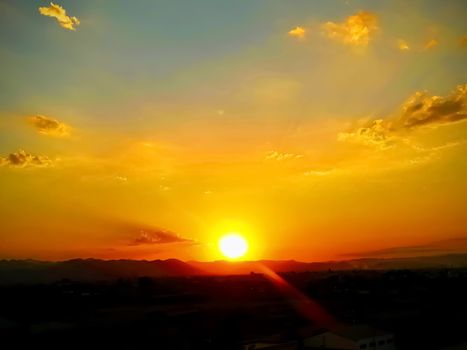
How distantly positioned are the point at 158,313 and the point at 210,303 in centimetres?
1697

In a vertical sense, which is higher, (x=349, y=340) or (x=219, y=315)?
(x=219, y=315)

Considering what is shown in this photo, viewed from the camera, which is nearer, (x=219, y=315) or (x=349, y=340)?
(x=349, y=340)

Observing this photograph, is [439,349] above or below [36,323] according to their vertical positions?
below

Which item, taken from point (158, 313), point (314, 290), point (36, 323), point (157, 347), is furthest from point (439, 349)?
point (314, 290)

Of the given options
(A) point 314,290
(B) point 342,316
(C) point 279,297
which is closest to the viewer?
(B) point 342,316

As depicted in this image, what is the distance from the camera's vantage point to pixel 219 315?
65.5 m

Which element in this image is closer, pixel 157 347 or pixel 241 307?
pixel 157 347

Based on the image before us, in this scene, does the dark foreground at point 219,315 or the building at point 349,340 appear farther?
the dark foreground at point 219,315

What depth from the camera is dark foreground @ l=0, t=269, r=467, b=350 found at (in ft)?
154

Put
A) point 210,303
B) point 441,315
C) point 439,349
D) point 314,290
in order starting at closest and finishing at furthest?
1. point 439,349
2. point 441,315
3. point 210,303
4. point 314,290

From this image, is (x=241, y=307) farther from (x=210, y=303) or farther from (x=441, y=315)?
(x=441, y=315)

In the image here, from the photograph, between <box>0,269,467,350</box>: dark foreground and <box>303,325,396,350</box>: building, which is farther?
<box>0,269,467,350</box>: dark foreground

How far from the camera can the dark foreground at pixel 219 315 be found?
46.9 metres

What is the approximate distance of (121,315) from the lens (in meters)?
65.0
